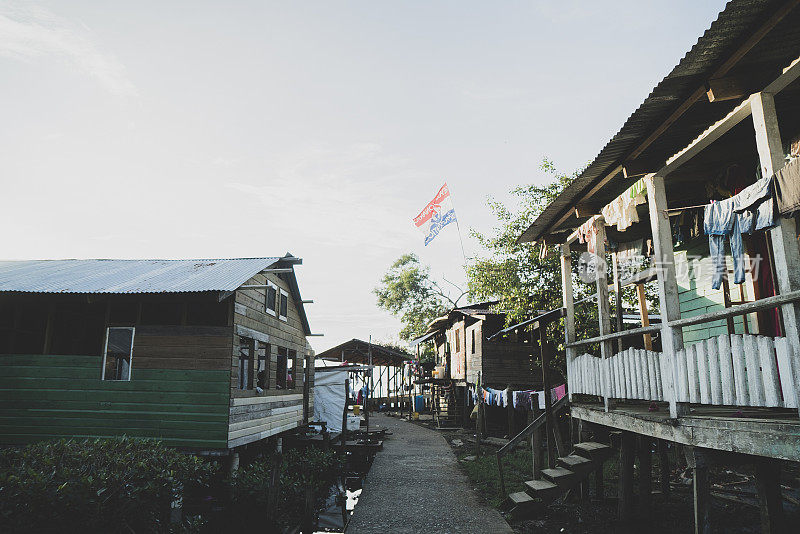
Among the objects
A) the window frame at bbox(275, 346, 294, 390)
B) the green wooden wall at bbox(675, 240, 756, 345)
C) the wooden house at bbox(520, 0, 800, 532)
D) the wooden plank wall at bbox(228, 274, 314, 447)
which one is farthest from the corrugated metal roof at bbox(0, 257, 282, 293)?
the green wooden wall at bbox(675, 240, 756, 345)

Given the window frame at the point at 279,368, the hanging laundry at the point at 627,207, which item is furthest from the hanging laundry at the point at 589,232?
the window frame at the point at 279,368

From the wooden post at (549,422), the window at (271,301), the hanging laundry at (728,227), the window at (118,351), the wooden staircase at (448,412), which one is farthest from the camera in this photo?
the wooden staircase at (448,412)

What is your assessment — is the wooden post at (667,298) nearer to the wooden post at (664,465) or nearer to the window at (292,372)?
the wooden post at (664,465)

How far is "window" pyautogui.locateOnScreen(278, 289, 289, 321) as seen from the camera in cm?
1792

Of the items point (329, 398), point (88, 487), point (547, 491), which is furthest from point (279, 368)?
point (547, 491)

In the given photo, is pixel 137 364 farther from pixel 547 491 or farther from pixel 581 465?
A: pixel 581 465

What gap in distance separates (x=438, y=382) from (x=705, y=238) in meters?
21.8

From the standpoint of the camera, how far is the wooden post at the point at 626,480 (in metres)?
8.09

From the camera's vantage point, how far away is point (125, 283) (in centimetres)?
1303

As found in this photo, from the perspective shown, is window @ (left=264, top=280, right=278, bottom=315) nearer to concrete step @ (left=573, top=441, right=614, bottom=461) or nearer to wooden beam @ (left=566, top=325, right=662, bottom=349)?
wooden beam @ (left=566, top=325, right=662, bottom=349)

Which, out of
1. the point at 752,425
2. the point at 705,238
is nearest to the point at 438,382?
the point at 705,238

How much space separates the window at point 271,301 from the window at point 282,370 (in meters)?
1.83

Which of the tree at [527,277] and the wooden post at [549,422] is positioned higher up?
the tree at [527,277]

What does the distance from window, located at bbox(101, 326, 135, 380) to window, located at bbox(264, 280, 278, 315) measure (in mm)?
3895
